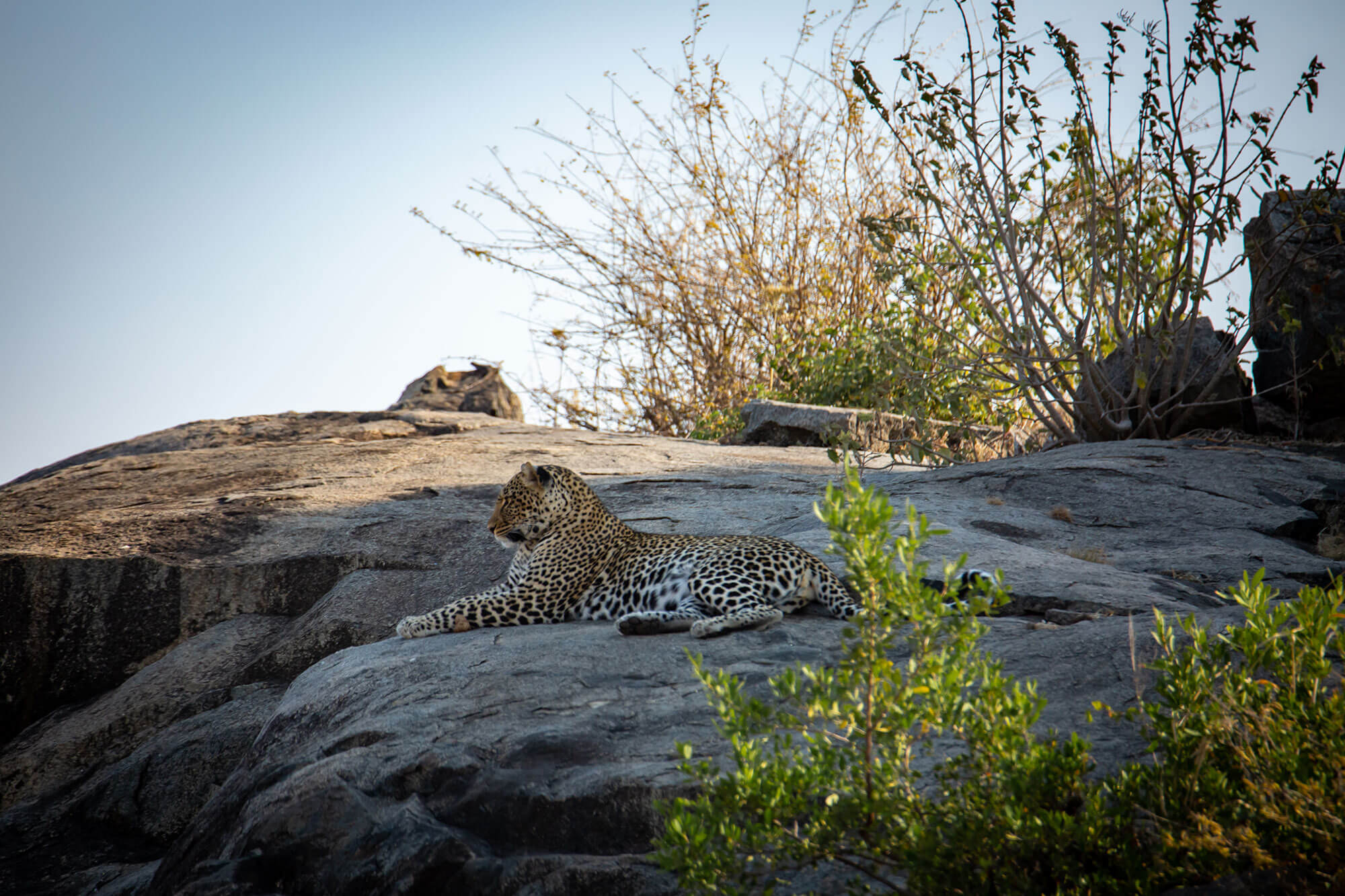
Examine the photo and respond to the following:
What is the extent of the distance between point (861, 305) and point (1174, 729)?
15510 millimetres

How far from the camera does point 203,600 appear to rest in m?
8.21

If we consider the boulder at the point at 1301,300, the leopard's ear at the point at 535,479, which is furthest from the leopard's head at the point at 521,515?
the boulder at the point at 1301,300

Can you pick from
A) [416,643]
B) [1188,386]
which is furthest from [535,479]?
[1188,386]

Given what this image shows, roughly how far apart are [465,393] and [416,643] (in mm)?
12336

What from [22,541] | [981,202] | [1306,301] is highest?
[981,202]

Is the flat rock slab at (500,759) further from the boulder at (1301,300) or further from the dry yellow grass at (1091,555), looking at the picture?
the boulder at (1301,300)

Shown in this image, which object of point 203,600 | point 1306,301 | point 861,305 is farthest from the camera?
point 861,305

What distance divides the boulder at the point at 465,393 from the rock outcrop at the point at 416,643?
3.92 metres

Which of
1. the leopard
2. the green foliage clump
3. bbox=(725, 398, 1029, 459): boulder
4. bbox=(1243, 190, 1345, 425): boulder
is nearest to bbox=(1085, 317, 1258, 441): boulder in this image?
bbox=(1243, 190, 1345, 425): boulder

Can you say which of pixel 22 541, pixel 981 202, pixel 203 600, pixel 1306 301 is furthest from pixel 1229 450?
pixel 22 541

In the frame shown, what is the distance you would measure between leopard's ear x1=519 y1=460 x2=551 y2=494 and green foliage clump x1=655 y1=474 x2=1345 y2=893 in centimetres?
418

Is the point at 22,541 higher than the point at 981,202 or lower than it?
lower

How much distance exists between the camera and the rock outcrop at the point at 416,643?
149 inches

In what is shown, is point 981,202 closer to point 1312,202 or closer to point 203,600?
point 1312,202
